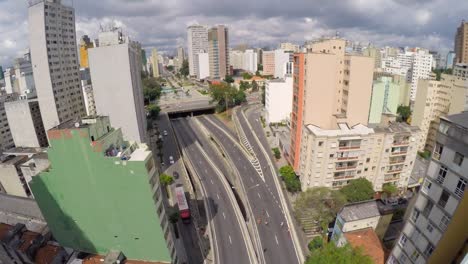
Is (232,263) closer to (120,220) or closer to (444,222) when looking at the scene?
(120,220)

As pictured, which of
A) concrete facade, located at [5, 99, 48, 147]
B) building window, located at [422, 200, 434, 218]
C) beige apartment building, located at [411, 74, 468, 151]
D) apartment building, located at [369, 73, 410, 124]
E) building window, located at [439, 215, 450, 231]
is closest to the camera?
building window, located at [439, 215, 450, 231]

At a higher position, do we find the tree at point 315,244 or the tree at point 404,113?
the tree at point 404,113

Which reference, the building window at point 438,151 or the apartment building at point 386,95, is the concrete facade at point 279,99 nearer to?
the apartment building at point 386,95

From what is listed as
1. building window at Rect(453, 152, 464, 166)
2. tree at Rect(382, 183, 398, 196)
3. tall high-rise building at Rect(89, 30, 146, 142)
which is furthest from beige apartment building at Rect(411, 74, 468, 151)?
tall high-rise building at Rect(89, 30, 146, 142)

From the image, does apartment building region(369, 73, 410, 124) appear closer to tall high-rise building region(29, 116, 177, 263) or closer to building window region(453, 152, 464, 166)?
building window region(453, 152, 464, 166)

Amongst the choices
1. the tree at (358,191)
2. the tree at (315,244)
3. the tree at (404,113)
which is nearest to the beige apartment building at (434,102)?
the tree at (404,113)

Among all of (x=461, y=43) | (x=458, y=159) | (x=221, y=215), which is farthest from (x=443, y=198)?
(x=461, y=43)

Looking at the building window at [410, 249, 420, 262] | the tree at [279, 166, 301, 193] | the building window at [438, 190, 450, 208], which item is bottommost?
the tree at [279, 166, 301, 193]
